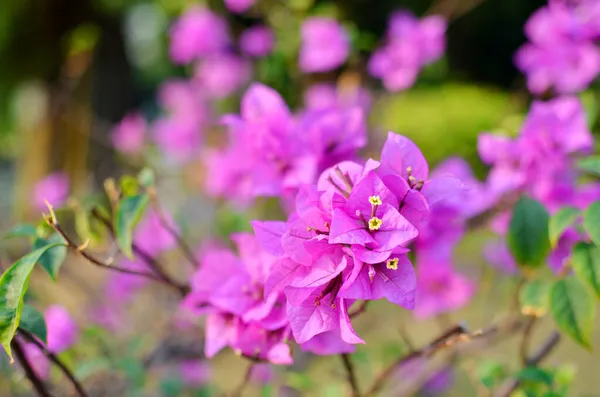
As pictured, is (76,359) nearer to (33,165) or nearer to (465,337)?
(465,337)

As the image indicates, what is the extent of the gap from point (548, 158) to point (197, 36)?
1.76 m

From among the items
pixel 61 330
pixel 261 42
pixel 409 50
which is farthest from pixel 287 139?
pixel 261 42

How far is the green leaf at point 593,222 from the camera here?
50 centimetres

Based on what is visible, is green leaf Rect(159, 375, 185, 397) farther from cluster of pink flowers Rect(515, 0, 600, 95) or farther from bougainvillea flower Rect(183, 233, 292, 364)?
cluster of pink flowers Rect(515, 0, 600, 95)

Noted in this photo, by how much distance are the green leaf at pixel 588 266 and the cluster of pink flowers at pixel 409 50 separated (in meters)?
1.10

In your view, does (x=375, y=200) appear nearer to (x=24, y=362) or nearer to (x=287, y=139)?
(x=287, y=139)

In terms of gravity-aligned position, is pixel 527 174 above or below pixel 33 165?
above

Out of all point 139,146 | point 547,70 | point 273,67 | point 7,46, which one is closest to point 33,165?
point 7,46

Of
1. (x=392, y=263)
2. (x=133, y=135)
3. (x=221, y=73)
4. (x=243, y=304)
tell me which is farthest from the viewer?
(x=133, y=135)

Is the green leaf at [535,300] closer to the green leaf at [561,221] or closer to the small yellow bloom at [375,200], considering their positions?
the green leaf at [561,221]

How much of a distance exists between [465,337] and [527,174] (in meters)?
0.34

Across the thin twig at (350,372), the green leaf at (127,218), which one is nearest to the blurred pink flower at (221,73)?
the green leaf at (127,218)

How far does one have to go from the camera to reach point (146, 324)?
185cm

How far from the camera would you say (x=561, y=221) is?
22.7 inches
